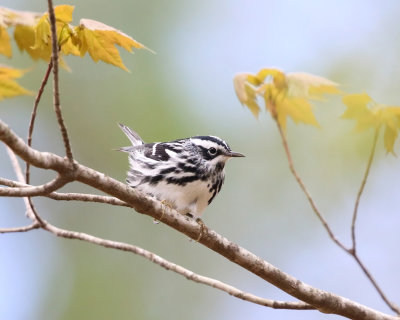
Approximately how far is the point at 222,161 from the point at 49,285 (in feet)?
12.0

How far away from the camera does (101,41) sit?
2189 millimetres

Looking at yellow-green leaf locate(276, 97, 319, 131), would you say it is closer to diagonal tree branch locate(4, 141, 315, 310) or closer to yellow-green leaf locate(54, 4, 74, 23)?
diagonal tree branch locate(4, 141, 315, 310)

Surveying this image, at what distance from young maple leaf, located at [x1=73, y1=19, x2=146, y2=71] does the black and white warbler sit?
3.82 ft

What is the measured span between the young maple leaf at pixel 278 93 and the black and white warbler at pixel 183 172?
32.3 inches

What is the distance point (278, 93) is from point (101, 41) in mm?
773

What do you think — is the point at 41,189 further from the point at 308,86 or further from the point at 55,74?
the point at 308,86

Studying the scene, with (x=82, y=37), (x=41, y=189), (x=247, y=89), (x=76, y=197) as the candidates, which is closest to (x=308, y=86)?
(x=247, y=89)

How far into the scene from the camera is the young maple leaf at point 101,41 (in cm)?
217

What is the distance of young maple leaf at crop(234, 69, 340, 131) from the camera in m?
2.42

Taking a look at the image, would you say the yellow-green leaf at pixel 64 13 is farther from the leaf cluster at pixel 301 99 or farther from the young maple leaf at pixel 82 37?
Result: the leaf cluster at pixel 301 99

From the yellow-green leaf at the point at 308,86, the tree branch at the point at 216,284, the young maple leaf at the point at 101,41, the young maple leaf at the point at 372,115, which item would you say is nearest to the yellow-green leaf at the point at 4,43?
the young maple leaf at the point at 101,41

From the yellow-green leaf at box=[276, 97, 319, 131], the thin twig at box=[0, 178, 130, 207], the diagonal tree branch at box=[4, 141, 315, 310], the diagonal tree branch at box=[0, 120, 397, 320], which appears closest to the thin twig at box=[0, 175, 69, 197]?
the thin twig at box=[0, 178, 130, 207]

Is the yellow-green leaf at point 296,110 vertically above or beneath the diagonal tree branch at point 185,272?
above

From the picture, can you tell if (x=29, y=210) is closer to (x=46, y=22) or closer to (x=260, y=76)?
(x=46, y=22)
